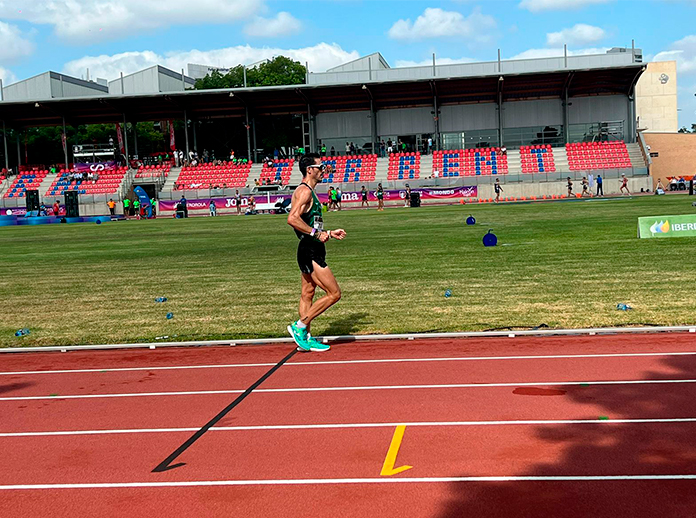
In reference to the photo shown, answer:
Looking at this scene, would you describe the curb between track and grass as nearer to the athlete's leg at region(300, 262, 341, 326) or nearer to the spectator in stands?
the athlete's leg at region(300, 262, 341, 326)

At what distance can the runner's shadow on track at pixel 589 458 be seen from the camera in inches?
169

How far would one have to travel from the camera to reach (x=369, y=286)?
14.0m

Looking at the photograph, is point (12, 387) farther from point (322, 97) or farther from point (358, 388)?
point (322, 97)

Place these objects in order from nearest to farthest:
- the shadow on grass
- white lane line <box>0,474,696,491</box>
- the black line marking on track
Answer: white lane line <box>0,474,696,491</box>
the black line marking on track
the shadow on grass

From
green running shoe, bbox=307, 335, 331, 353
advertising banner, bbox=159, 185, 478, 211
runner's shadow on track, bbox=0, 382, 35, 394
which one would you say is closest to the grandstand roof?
advertising banner, bbox=159, 185, 478, 211

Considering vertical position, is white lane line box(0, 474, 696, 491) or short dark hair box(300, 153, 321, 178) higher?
short dark hair box(300, 153, 321, 178)

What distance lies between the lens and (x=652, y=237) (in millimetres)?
19516

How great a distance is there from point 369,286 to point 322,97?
53190mm

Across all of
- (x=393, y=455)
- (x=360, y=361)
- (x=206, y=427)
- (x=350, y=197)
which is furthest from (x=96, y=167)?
(x=393, y=455)

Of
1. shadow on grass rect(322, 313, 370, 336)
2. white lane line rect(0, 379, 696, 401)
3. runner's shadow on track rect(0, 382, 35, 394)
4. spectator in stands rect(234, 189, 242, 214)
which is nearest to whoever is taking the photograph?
white lane line rect(0, 379, 696, 401)

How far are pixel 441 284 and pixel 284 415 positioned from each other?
7751mm

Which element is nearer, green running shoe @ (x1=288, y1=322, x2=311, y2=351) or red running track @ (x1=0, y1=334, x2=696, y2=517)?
red running track @ (x1=0, y1=334, x2=696, y2=517)

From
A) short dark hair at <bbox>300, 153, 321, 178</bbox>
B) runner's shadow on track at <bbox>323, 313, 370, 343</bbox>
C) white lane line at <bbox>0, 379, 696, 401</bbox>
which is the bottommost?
runner's shadow on track at <bbox>323, 313, 370, 343</bbox>

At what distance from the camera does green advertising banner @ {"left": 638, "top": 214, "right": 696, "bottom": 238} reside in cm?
1897
